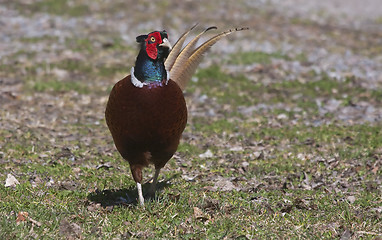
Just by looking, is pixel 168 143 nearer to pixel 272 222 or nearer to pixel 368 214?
pixel 272 222

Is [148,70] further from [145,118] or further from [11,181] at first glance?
[11,181]

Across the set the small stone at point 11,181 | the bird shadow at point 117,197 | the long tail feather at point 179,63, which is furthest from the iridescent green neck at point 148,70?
the small stone at point 11,181

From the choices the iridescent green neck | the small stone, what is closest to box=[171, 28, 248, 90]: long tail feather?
the iridescent green neck

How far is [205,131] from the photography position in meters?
11.4

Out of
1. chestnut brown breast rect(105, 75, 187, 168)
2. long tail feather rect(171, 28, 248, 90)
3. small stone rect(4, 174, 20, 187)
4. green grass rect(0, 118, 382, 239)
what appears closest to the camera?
green grass rect(0, 118, 382, 239)

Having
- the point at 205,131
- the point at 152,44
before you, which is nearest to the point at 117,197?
the point at 152,44

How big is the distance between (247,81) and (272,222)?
8366 millimetres

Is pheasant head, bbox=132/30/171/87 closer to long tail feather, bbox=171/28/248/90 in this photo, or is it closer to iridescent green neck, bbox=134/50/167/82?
iridescent green neck, bbox=134/50/167/82

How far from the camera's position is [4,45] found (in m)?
16.4

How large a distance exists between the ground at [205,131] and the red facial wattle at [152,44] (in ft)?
6.04

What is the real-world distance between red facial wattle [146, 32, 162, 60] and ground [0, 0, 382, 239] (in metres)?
1.84

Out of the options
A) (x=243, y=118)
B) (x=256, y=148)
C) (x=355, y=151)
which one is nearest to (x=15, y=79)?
(x=243, y=118)

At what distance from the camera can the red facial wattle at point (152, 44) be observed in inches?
265

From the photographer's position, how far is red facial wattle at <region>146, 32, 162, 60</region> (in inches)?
265
